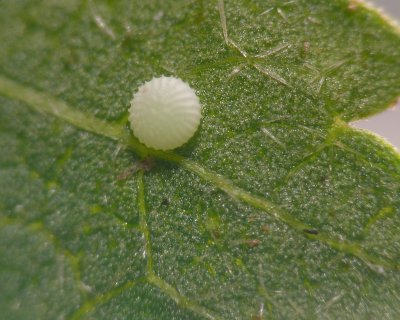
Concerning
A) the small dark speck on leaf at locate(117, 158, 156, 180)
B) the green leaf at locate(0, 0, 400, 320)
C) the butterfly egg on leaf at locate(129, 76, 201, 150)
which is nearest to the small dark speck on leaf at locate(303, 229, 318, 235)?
the green leaf at locate(0, 0, 400, 320)

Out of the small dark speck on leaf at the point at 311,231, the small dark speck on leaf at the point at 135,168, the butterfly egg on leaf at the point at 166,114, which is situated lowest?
the small dark speck on leaf at the point at 311,231

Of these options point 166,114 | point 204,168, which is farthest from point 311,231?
point 166,114

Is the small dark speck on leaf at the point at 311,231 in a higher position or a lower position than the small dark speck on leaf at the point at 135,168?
lower

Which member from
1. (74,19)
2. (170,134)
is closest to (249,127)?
(170,134)

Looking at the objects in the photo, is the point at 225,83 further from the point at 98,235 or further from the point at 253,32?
the point at 98,235

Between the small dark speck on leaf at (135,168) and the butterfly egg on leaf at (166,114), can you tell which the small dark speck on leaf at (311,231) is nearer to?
the butterfly egg on leaf at (166,114)

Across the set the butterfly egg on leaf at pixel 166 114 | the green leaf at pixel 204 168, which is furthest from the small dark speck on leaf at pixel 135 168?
the butterfly egg on leaf at pixel 166 114

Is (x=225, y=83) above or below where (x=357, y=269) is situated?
above
